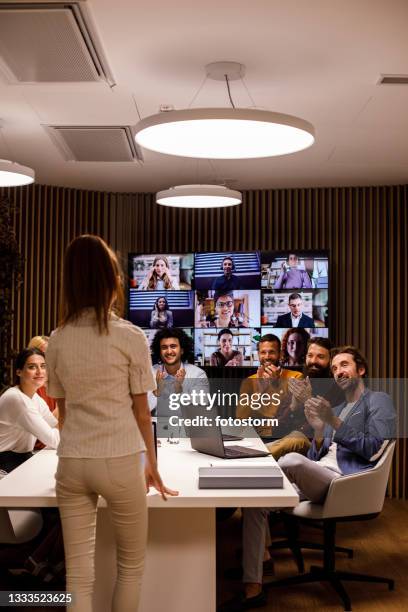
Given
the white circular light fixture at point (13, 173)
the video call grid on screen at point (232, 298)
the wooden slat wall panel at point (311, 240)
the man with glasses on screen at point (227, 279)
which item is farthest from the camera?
the wooden slat wall panel at point (311, 240)

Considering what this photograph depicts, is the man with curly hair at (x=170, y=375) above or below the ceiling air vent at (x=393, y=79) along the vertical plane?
below

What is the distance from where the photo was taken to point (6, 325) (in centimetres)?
663

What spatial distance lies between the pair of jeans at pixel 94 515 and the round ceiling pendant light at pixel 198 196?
2962mm

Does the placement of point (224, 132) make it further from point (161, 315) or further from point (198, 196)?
point (161, 315)

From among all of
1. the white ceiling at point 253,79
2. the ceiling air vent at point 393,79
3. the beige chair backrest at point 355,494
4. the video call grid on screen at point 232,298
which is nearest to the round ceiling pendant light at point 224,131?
the white ceiling at point 253,79

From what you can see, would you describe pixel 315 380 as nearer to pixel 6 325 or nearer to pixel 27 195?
pixel 6 325

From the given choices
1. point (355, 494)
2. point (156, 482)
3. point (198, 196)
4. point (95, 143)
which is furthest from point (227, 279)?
point (156, 482)

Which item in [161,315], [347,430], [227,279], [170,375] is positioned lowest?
[347,430]

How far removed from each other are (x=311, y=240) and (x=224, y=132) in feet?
13.3

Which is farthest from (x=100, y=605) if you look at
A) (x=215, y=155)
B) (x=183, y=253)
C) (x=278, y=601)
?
(x=183, y=253)

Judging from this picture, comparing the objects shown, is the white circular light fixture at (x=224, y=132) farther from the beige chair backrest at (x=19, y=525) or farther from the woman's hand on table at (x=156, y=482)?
the beige chair backrest at (x=19, y=525)

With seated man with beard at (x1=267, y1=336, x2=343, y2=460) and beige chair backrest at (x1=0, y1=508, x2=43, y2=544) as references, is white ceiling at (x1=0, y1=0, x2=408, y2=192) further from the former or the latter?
beige chair backrest at (x1=0, y1=508, x2=43, y2=544)

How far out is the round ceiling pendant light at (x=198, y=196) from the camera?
5.39 metres

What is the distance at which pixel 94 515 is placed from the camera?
280 cm
